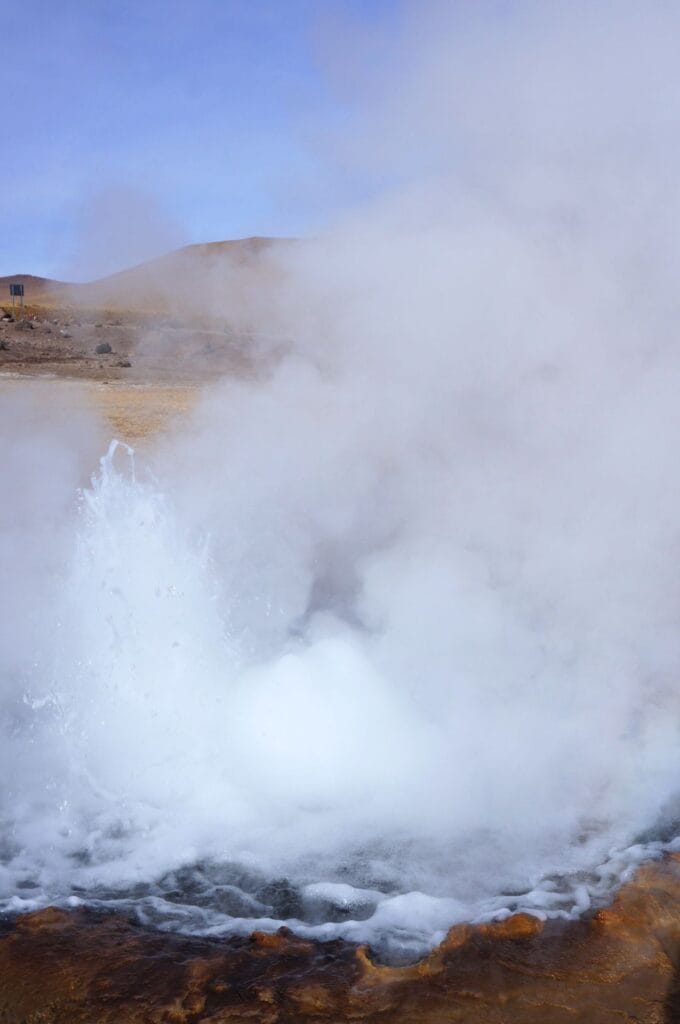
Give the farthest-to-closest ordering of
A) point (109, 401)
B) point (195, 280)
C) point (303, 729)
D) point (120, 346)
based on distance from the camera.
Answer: point (120, 346)
point (109, 401)
point (195, 280)
point (303, 729)

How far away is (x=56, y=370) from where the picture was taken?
1159 cm

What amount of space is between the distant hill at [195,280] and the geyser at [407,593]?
10 cm

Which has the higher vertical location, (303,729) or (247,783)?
(303,729)

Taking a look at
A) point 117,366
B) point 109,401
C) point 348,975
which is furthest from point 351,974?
point 117,366

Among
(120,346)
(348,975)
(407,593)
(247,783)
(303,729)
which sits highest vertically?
(120,346)

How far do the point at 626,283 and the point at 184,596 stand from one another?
244 cm

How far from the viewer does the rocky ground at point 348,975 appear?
2.05 metres

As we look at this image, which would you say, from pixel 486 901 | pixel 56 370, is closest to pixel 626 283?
pixel 486 901

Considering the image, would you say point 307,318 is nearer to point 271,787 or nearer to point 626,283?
point 626,283

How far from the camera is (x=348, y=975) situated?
220 centimetres

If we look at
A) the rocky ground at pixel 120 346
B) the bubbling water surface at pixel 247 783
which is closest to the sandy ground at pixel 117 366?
the rocky ground at pixel 120 346

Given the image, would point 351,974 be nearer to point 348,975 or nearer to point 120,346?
point 348,975

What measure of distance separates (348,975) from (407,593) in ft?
6.17

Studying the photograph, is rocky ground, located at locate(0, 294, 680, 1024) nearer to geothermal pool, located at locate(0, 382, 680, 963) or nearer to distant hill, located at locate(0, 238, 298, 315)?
geothermal pool, located at locate(0, 382, 680, 963)
